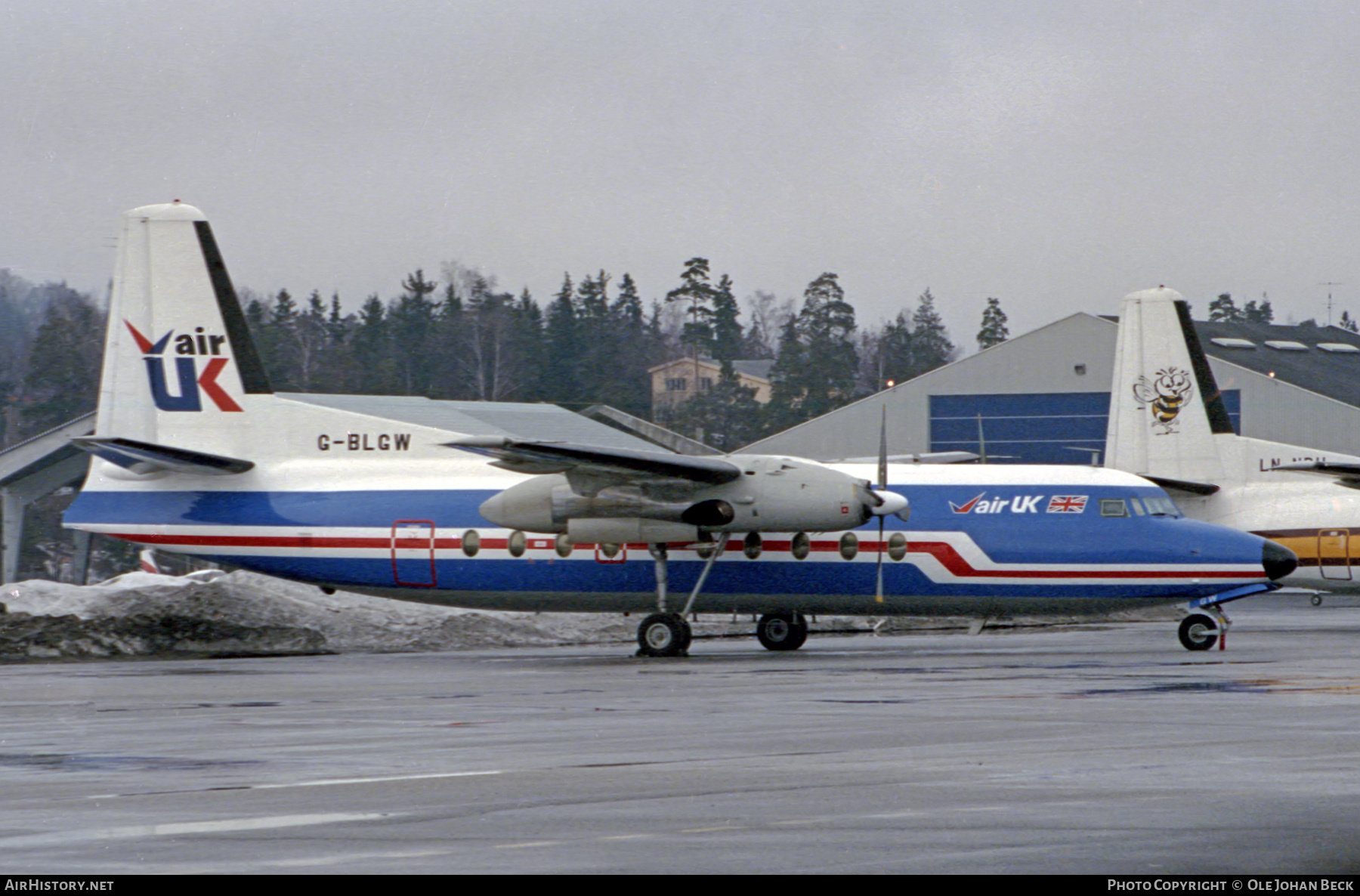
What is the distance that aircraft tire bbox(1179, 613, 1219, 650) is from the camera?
23438 millimetres

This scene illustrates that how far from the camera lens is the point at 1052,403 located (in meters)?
62.6

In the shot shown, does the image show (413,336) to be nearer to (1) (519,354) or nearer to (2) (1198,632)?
(1) (519,354)

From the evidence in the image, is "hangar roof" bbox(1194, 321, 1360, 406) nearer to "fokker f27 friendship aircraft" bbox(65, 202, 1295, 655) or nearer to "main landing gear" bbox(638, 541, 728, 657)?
"fokker f27 friendship aircraft" bbox(65, 202, 1295, 655)

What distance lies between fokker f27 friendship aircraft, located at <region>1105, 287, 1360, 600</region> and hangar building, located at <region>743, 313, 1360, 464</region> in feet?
74.3

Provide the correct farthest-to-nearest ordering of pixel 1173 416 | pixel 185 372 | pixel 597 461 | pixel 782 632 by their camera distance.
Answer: pixel 1173 416
pixel 185 372
pixel 782 632
pixel 597 461

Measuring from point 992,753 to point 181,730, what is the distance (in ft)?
21.2

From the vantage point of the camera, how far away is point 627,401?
96.5m

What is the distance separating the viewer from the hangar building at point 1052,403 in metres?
58.5

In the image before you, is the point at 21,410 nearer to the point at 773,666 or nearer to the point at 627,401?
the point at 627,401

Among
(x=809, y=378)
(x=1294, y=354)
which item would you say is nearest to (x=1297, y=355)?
(x=1294, y=354)

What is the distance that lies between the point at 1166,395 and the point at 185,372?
69.4 ft

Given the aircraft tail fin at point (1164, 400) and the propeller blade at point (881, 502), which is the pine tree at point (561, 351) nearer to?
the aircraft tail fin at point (1164, 400)

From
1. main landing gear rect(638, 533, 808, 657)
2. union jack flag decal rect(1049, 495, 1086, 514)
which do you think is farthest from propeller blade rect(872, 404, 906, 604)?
union jack flag decal rect(1049, 495, 1086, 514)

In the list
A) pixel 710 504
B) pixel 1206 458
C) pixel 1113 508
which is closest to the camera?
pixel 710 504
